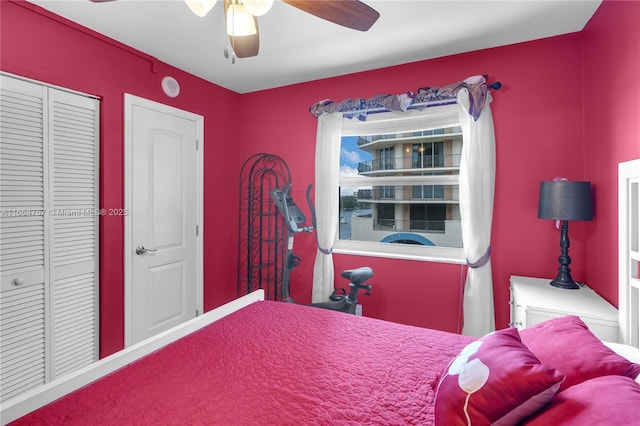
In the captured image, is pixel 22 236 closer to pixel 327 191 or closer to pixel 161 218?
pixel 161 218

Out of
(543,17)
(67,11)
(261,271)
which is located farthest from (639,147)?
(67,11)

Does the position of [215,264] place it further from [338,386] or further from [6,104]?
[338,386]

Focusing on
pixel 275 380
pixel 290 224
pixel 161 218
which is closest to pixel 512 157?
pixel 290 224

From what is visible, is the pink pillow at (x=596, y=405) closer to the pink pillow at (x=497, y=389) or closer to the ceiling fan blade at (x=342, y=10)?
the pink pillow at (x=497, y=389)

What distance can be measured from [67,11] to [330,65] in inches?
76.3

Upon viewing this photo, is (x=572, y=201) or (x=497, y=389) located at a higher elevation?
(x=572, y=201)

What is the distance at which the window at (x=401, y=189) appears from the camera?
9.37 feet

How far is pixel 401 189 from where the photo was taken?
3.07 metres

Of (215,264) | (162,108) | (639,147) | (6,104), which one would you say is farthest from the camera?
(215,264)

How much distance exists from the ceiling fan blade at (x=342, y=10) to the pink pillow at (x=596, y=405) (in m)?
1.50

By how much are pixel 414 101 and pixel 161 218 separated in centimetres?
247

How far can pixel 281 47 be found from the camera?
2.55 m

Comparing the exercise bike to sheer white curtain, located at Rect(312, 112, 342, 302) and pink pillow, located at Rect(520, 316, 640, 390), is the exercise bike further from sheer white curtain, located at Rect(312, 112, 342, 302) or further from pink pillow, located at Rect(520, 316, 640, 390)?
pink pillow, located at Rect(520, 316, 640, 390)

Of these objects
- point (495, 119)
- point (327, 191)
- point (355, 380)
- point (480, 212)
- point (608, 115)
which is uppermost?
point (495, 119)
